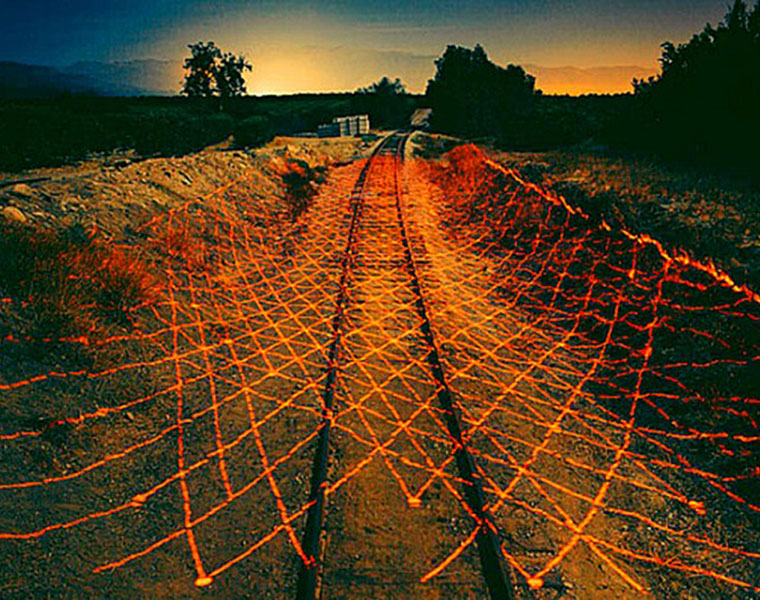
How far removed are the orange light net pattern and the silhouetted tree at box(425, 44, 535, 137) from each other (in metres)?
34.2

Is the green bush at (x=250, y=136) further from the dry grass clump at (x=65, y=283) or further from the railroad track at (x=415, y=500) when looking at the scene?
the dry grass clump at (x=65, y=283)

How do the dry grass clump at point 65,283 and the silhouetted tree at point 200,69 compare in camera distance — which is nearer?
the dry grass clump at point 65,283

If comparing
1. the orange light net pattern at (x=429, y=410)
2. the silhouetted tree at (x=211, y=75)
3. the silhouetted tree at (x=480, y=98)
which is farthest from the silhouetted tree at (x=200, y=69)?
the orange light net pattern at (x=429, y=410)

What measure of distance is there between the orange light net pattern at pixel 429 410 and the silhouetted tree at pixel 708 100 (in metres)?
10.4

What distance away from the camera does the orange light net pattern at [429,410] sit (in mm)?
3754

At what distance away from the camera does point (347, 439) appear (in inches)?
187

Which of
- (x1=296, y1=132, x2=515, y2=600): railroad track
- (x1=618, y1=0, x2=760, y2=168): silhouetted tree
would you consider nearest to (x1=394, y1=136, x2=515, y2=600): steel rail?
(x1=296, y1=132, x2=515, y2=600): railroad track

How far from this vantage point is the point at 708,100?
17484 mm

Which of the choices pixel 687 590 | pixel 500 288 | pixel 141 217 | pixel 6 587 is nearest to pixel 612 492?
pixel 687 590

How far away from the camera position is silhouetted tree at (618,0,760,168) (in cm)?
1584

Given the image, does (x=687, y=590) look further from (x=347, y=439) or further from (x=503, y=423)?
(x=347, y=439)

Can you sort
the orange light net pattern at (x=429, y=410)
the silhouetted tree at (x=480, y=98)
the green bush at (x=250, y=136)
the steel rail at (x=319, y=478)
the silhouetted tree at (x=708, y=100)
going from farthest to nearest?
the silhouetted tree at (x=480, y=98)
the green bush at (x=250, y=136)
the silhouetted tree at (x=708, y=100)
the orange light net pattern at (x=429, y=410)
the steel rail at (x=319, y=478)

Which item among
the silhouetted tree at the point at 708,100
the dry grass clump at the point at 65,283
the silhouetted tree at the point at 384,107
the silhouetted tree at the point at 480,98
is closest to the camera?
the dry grass clump at the point at 65,283

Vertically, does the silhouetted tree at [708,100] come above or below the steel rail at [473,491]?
above
